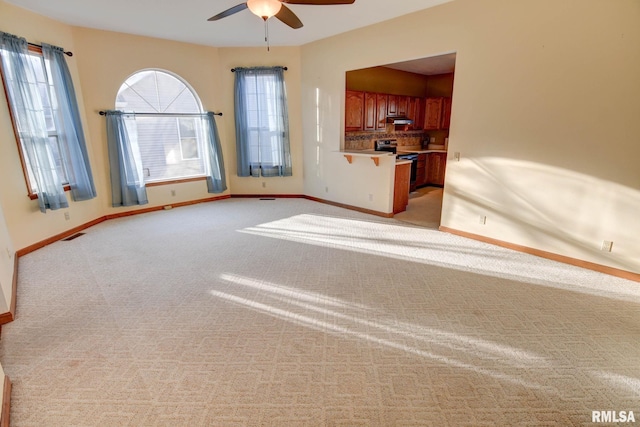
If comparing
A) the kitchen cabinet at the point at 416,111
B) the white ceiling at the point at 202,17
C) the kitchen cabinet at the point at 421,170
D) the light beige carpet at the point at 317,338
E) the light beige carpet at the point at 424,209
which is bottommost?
the light beige carpet at the point at 317,338

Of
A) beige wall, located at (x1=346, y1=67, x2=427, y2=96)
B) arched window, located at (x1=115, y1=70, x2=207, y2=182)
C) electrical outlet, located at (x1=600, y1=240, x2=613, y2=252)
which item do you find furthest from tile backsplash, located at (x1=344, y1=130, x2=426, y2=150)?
electrical outlet, located at (x1=600, y1=240, x2=613, y2=252)

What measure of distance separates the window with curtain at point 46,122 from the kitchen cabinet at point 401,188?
4719 mm

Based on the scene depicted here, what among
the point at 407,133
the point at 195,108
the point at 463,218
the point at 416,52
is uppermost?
the point at 416,52

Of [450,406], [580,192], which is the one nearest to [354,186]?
[580,192]

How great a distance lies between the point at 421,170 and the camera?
288 inches

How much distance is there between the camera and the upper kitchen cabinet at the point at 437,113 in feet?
24.3

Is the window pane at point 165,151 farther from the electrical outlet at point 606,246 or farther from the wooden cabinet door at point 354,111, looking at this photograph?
the electrical outlet at point 606,246

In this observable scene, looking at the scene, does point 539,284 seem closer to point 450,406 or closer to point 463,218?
point 463,218

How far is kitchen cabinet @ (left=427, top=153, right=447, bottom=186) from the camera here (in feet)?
24.2

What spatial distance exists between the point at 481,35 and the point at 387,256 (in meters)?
2.74

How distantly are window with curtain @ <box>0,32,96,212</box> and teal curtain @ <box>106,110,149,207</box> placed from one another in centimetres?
46

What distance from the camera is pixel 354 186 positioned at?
554 cm

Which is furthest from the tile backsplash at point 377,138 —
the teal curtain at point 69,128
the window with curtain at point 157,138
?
the teal curtain at point 69,128

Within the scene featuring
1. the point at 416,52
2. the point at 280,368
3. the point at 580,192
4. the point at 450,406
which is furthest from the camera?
the point at 416,52
